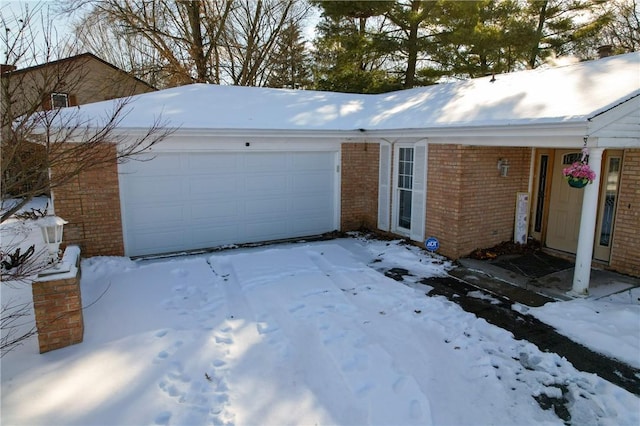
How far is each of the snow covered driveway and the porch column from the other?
1992 millimetres

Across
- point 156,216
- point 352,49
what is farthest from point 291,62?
point 156,216

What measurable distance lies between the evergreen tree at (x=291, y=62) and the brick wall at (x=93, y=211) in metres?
13.7

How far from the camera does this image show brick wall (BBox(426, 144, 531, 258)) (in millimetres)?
7480

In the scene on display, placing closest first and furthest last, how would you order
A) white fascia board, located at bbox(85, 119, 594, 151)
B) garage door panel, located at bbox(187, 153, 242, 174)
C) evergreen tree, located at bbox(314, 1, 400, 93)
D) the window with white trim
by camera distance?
the window with white trim, white fascia board, located at bbox(85, 119, 594, 151), garage door panel, located at bbox(187, 153, 242, 174), evergreen tree, located at bbox(314, 1, 400, 93)

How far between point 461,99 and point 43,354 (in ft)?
27.3

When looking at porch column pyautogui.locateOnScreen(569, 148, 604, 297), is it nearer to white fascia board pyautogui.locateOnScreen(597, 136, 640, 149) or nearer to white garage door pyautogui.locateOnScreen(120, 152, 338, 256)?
white fascia board pyautogui.locateOnScreen(597, 136, 640, 149)

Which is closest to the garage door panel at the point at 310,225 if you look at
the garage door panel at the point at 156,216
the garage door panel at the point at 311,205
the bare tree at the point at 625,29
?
the garage door panel at the point at 311,205

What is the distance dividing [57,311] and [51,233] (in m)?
1.02

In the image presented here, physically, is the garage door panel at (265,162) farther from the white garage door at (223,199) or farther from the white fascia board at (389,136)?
the white fascia board at (389,136)

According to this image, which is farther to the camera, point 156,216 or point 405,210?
point 405,210

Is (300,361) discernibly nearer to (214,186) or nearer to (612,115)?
(612,115)

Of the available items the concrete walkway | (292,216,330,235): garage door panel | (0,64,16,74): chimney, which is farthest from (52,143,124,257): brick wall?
the concrete walkway

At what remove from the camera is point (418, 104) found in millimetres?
9438

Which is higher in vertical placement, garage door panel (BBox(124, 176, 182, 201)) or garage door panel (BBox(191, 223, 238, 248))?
garage door panel (BBox(124, 176, 182, 201))
